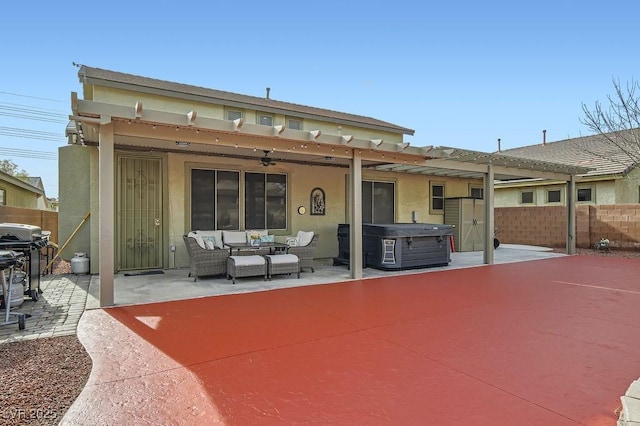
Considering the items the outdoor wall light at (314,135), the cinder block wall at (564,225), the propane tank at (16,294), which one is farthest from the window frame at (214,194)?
the cinder block wall at (564,225)

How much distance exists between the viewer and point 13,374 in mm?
2875

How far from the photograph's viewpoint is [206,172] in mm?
8461

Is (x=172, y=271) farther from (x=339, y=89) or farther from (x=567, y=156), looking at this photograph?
(x=567, y=156)

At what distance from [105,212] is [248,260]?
2521 millimetres

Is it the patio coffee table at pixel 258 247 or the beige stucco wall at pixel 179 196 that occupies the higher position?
the beige stucco wall at pixel 179 196

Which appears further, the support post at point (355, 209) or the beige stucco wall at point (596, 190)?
the beige stucco wall at point (596, 190)

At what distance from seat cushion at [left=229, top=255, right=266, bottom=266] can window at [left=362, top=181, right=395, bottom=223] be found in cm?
467

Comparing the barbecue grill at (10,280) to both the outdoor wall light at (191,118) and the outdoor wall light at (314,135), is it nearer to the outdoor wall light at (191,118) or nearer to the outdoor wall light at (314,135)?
the outdoor wall light at (191,118)

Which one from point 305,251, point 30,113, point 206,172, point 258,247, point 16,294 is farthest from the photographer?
point 30,113

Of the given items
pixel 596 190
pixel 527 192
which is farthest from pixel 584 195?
pixel 527 192

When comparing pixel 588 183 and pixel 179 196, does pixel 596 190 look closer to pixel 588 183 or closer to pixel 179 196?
pixel 588 183

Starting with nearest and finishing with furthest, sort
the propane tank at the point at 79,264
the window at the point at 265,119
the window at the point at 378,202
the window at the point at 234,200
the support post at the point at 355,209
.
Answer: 1. the support post at the point at 355,209
2. the propane tank at the point at 79,264
3. the window at the point at 234,200
4. the window at the point at 378,202
5. the window at the point at 265,119

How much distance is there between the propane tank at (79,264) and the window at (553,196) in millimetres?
17314

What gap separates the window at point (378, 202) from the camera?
10906 millimetres
